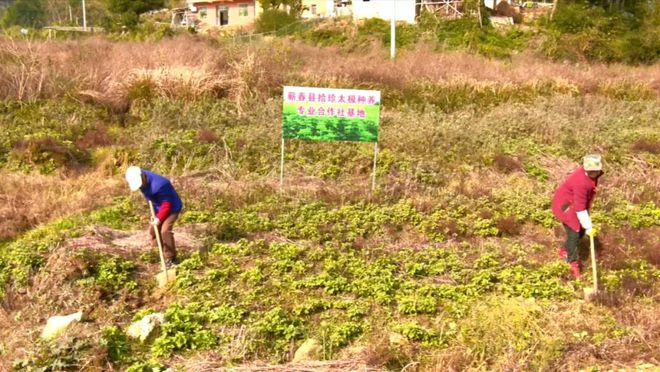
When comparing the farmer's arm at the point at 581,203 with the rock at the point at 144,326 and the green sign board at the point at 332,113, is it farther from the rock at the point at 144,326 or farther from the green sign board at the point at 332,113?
the rock at the point at 144,326

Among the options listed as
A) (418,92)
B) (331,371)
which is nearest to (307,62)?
(418,92)

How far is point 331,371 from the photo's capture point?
Answer: 3.52 metres

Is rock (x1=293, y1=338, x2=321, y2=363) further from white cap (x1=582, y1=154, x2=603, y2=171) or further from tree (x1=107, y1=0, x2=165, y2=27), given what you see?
tree (x1=107, y1=0, x2=165, y2=27)

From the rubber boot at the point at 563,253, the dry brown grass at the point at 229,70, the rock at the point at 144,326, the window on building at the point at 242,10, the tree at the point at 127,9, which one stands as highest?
the window on building at the point at 242,10

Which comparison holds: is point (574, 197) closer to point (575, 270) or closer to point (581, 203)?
point (581, 203)

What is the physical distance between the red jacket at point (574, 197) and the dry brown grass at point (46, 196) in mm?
5171

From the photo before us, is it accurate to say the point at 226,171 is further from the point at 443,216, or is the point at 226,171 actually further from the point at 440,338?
the point at 440,338

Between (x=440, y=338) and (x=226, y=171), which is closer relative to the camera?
(x=440, y=338)

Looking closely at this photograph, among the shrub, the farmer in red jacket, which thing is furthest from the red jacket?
the shrub

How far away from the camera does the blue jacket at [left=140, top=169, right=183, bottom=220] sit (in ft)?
15.7

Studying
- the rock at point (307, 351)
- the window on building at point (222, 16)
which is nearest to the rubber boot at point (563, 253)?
the rock at point (307, 351)

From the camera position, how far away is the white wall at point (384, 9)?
31.0m

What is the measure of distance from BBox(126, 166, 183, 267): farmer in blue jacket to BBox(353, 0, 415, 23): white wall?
26.5 metres

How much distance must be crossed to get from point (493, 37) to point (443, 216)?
71.4 feet
